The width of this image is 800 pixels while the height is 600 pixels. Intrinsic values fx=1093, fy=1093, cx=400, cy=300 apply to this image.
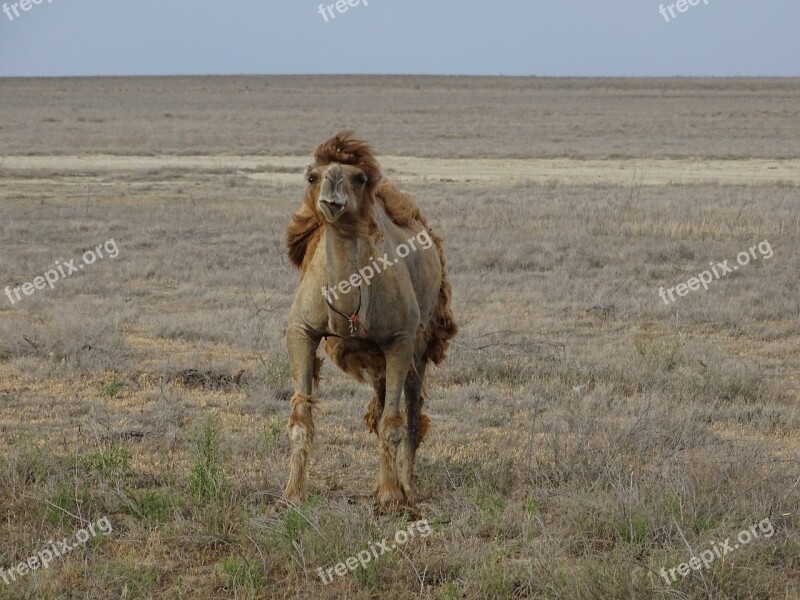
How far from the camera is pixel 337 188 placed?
529 centimetres

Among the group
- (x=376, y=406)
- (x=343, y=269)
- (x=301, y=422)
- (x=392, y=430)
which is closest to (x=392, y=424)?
(x=392, y=430)

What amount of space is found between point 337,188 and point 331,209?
0.13 m

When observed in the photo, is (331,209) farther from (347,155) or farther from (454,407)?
(454,407)

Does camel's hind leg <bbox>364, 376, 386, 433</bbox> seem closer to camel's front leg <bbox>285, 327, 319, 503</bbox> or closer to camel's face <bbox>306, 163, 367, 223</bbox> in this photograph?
camel's front leg <bbox>285, 327, 319, 503</bbox>

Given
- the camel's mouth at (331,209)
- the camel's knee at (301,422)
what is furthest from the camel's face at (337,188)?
the camel's knee at (301,422)

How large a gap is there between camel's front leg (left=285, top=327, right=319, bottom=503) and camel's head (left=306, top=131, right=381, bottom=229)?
0.73m

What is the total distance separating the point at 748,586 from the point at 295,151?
34.5 meters

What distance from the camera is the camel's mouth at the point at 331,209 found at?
17.0 ft

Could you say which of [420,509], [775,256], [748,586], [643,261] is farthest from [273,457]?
[775,256]

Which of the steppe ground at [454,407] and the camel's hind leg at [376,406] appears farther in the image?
the camel's hind leg at [376,406]

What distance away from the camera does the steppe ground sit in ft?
16.9

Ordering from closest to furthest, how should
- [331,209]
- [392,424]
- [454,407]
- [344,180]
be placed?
[331,209] → [344,180] → [392,424] → [454,407]

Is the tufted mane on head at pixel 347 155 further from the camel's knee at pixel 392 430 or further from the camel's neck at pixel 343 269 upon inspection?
the camel's knee at pixel 392 430

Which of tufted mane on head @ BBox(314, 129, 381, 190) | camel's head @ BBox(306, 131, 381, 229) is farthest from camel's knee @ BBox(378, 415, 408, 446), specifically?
tufted mane on head @ BBox(314, 129, 381, 190)
